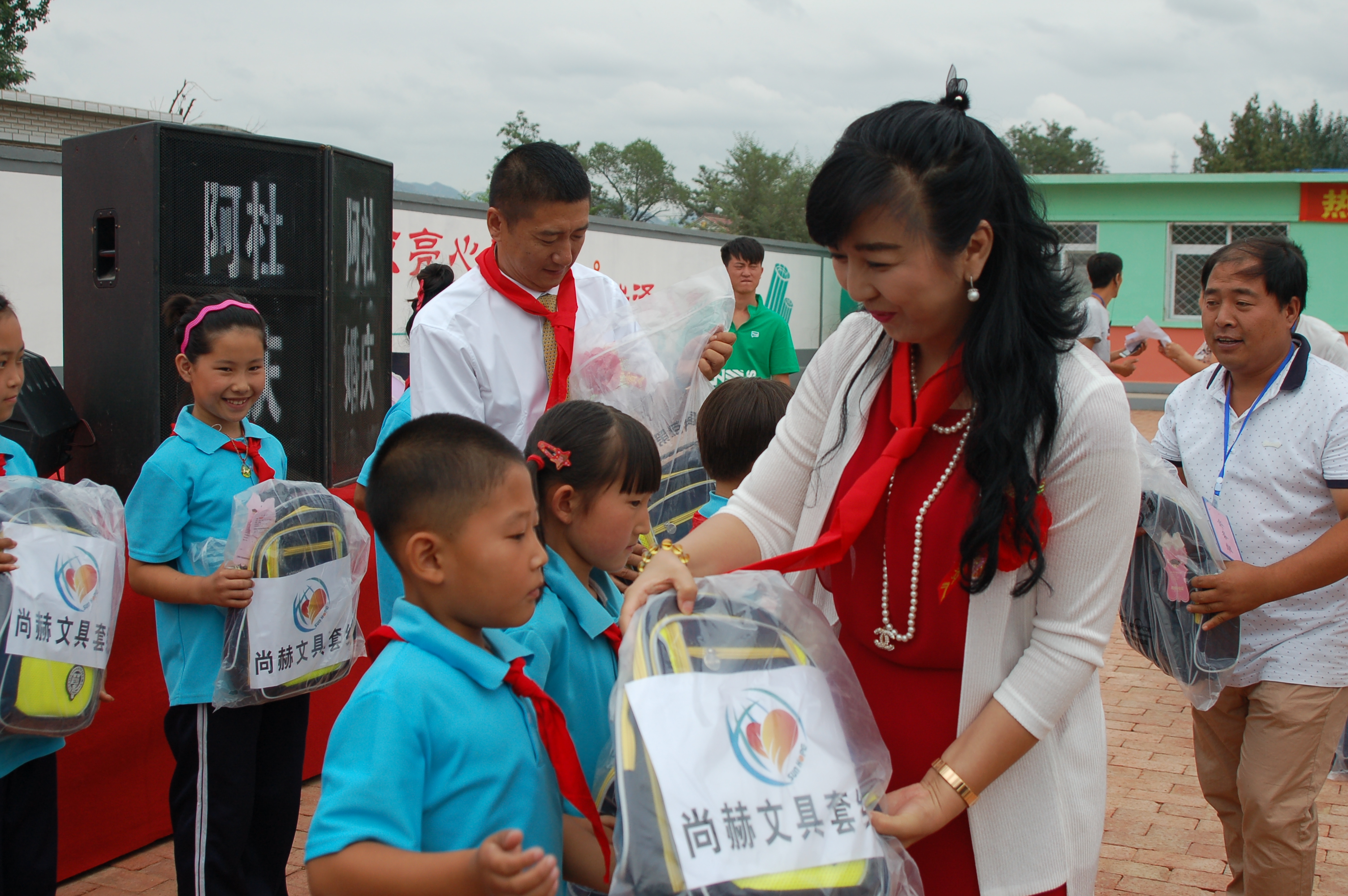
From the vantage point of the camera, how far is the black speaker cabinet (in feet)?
10.7

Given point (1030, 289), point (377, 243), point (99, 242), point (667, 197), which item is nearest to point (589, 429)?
point (1030, 289)

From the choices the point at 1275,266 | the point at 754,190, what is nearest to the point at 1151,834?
the point at 1275,266

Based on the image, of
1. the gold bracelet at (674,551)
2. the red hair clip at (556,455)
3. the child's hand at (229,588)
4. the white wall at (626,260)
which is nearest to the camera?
the gold bracelet at (674,551)

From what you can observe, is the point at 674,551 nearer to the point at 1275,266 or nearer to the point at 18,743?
the point at 18,743

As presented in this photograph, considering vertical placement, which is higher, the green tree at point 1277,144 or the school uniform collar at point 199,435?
the green tree at point 1277,144

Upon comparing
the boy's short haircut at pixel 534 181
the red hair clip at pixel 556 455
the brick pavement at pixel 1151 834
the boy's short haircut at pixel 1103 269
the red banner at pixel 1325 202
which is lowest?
the brick pavement at pixel 1151 834

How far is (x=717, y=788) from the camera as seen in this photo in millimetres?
1246

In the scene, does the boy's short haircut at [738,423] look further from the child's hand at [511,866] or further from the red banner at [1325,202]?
the red banner at [1325,202]

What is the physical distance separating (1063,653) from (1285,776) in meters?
1.72

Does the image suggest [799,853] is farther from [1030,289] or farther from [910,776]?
[1030,289]

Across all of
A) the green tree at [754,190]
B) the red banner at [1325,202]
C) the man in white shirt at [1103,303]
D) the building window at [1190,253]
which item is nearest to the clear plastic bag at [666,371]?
the man in white shirt at [1103,303]

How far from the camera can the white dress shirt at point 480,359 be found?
8.31 feet

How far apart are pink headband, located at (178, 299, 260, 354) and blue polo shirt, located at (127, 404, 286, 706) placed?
0.23 metres

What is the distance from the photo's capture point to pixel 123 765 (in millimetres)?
3141
